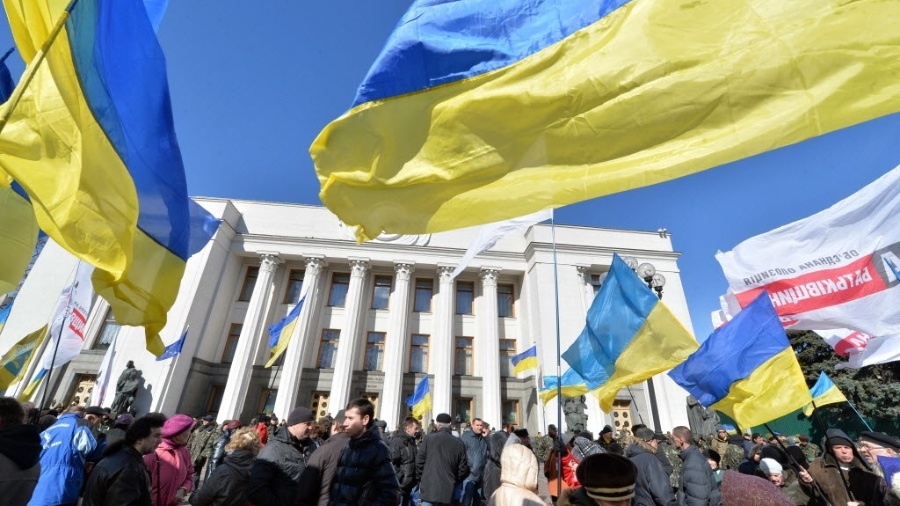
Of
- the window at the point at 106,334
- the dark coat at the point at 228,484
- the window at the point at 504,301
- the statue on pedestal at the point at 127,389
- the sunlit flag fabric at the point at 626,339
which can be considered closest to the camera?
the dark coat at the point at 228,484

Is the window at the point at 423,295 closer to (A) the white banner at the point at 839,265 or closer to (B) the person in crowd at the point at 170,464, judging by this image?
(A) the white banner at the point at 839,265

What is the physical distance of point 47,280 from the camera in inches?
837

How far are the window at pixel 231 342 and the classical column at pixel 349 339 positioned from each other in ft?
20.0

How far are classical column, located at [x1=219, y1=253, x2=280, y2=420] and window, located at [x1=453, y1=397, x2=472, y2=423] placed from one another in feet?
36.2

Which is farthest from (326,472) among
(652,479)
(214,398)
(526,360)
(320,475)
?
(214,398)

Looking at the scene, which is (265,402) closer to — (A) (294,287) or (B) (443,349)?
(A) (294,287)

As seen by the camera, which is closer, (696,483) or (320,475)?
(320,475)

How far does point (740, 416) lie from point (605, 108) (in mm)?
4720

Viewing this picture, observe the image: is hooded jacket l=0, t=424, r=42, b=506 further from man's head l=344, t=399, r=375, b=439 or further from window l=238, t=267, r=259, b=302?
window l=238, t=267, r=259, b=302

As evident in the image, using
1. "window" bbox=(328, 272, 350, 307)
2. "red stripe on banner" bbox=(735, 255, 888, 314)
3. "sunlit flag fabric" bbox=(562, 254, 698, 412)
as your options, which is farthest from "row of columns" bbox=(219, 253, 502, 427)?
"red stripe on banner" bbox=(735, 255, 888, 314)

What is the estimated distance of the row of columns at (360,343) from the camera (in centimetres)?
2008

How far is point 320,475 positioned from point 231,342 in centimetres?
2293

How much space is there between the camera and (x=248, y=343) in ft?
69.4

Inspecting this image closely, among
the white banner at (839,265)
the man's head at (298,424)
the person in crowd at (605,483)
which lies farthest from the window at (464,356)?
the person in crowd at (605,483)
